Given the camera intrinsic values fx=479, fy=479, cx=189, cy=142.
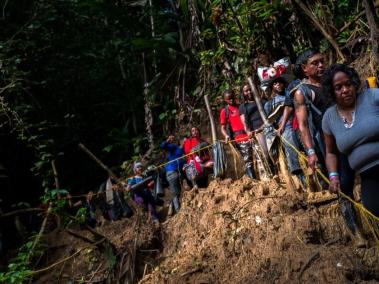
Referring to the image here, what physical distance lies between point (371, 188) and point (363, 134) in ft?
1.20

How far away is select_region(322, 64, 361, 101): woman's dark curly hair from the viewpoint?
311cm

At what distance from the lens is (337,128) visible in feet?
10.3

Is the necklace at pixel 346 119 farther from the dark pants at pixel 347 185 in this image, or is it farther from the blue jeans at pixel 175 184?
the blue jeans at pixel 175 184

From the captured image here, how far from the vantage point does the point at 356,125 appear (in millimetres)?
2988

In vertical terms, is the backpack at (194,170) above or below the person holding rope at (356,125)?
above

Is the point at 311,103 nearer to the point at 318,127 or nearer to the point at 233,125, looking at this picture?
the point at 318,127

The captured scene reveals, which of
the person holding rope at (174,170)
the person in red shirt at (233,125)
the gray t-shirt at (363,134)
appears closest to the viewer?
the gray t-shirt at (363,134)

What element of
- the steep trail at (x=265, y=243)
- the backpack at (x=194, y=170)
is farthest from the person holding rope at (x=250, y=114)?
the steep trail at (x=265, y=243)

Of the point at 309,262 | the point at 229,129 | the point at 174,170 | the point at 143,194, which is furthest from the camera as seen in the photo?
the point at 143,194

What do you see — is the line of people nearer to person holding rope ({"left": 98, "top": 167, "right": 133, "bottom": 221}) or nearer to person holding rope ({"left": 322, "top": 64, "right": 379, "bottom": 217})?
person holding rope ({"left": 322, "top": 64, "right": 379, "bottom": 217})

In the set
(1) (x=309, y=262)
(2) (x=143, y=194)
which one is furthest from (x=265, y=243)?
(2) (x=143, y=194)

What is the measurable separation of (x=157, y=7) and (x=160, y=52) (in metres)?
1.87

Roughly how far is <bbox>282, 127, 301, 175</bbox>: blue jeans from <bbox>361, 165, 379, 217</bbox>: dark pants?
5.74 feet

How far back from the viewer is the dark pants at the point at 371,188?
3.02 metres
